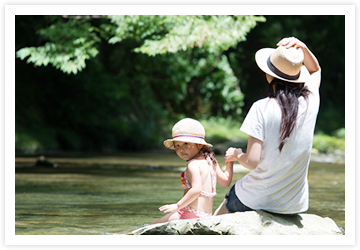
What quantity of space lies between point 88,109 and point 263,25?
9.95 m

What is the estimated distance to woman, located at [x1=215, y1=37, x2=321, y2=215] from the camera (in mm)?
3465

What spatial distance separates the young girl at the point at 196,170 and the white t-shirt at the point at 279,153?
1.45 feet

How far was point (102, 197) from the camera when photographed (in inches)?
285

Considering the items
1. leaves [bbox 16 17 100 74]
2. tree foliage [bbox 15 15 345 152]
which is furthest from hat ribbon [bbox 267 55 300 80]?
tree foliage [bbox 15 15 345 152]

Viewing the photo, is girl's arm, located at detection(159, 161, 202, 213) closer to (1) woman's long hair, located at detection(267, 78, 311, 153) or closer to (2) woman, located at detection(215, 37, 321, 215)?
(2) woman, located at detection(215, 37, 321, 215)

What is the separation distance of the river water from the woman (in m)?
1.69

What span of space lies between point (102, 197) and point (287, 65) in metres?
4.41

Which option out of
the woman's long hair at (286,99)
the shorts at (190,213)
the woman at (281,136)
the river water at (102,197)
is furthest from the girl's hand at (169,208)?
the river water at (102,197)

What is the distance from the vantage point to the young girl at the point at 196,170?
3.91 m

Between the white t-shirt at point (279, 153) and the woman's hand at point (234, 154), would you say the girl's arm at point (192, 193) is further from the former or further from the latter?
the white t-shirt at point (279, 153)

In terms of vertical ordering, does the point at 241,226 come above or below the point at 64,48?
below

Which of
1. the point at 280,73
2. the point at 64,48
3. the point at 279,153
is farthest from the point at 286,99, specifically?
the point at 64,48

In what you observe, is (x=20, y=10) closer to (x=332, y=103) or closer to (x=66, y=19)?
(x=66, y=19)

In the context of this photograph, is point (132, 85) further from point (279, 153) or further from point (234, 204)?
point (279, 153)
